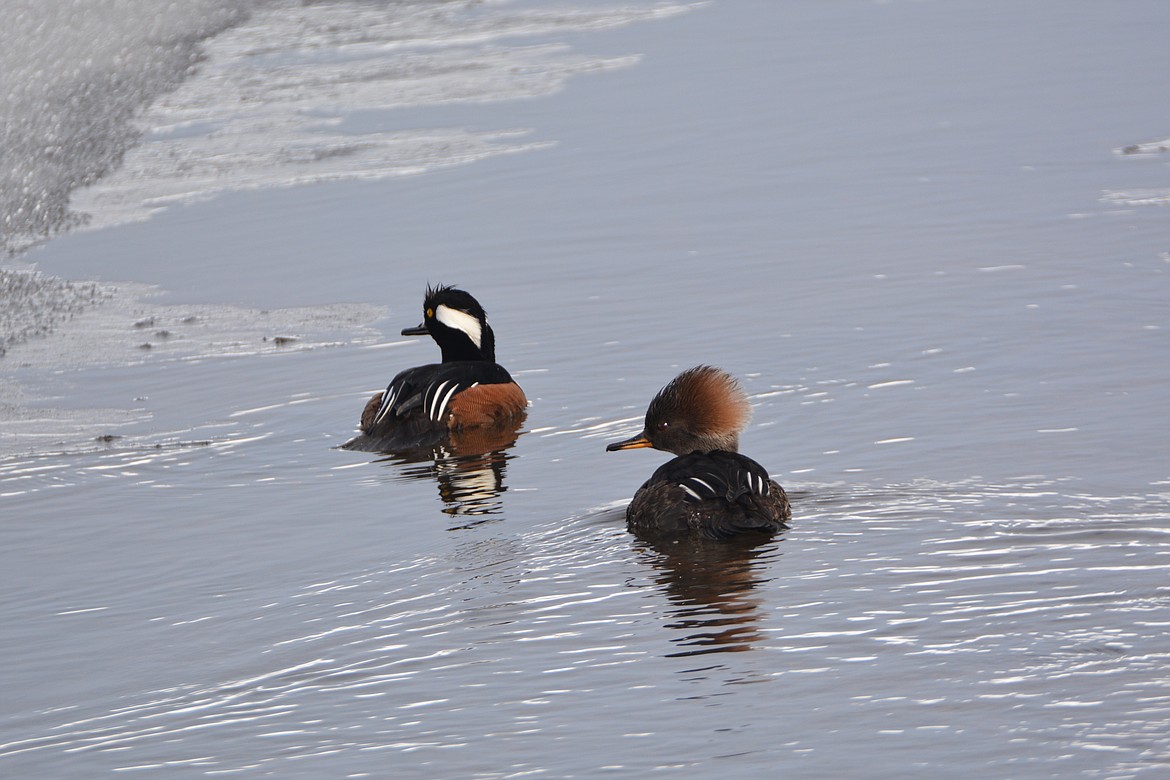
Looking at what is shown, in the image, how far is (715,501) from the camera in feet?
23.5

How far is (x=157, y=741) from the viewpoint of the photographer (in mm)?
5391

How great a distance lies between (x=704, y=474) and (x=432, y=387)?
2.76 meters

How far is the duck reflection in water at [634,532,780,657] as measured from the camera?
5898 millimetres

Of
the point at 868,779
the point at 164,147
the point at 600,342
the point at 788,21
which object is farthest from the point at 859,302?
the point at 788,21

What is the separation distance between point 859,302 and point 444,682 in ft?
19.3

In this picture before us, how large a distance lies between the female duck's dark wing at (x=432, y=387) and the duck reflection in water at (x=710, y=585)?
2543mm

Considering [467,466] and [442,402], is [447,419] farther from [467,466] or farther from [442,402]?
[467,466]

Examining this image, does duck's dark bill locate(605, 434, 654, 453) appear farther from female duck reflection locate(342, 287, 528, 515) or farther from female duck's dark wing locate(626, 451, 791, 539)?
female duck reflection locate(342, 287, 528, 515)

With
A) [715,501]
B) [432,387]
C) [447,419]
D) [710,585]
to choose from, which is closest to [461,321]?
[432,387]

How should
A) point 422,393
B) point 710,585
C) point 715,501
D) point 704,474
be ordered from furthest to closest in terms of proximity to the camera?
point 422,393
point 704,474
point 715,501
point 710,585

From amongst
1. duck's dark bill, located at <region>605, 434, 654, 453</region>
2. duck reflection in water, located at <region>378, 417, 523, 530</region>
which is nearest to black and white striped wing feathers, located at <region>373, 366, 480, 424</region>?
duck reflection in water, located at <region>378, 417, 523, 530</region>

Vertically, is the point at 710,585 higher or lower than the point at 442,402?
lower

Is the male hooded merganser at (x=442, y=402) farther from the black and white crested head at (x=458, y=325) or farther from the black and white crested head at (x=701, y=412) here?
the black and white crested head at (x=701, y=412)

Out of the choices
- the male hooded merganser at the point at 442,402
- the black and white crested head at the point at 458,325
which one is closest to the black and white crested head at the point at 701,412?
the male hooded merganser at the point at 442,402
